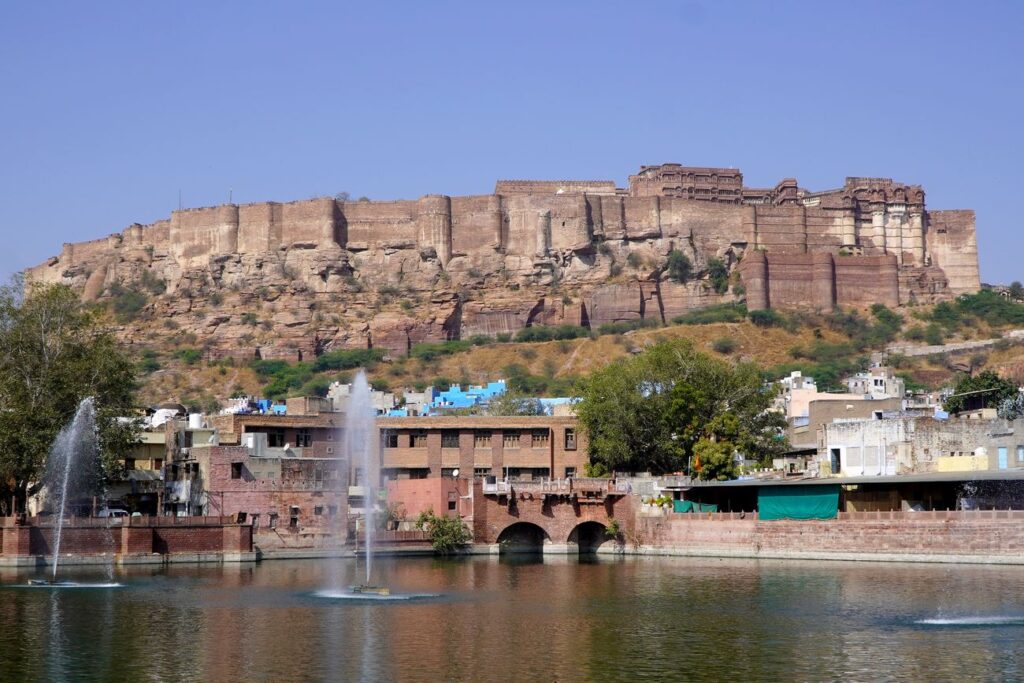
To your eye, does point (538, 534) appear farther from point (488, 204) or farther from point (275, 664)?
point (488, 204)

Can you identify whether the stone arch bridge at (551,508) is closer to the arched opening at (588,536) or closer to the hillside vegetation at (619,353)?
the arched opening at (588,536)

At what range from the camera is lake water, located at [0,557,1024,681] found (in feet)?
88.4

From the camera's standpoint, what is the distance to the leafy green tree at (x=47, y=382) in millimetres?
48250

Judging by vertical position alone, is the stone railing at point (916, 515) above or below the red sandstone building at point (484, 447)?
below

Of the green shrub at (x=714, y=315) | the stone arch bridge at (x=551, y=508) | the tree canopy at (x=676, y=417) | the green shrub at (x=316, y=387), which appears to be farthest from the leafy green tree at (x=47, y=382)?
the green shrub at (x=714, y=315)

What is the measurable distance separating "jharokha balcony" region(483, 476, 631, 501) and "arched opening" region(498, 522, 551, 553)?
5.29 feet

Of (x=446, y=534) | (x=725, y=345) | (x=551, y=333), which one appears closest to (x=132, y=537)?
(x=446, y=534)

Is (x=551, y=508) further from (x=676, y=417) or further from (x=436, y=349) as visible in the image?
(x=436, y=349)

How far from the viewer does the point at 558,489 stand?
54.1 m

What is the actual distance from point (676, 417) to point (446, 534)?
Result: 473 inches

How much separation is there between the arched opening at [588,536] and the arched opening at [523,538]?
114 centimetres

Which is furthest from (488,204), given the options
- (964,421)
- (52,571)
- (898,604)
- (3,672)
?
(3,672)

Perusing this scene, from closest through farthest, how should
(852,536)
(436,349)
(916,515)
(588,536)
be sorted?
(916,515) → (852,536) → (588,536) → (436,349)

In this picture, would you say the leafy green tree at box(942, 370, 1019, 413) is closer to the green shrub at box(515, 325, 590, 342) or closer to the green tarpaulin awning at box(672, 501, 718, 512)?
the green tarpaulin awning at box(672, 501, 718, 512)
